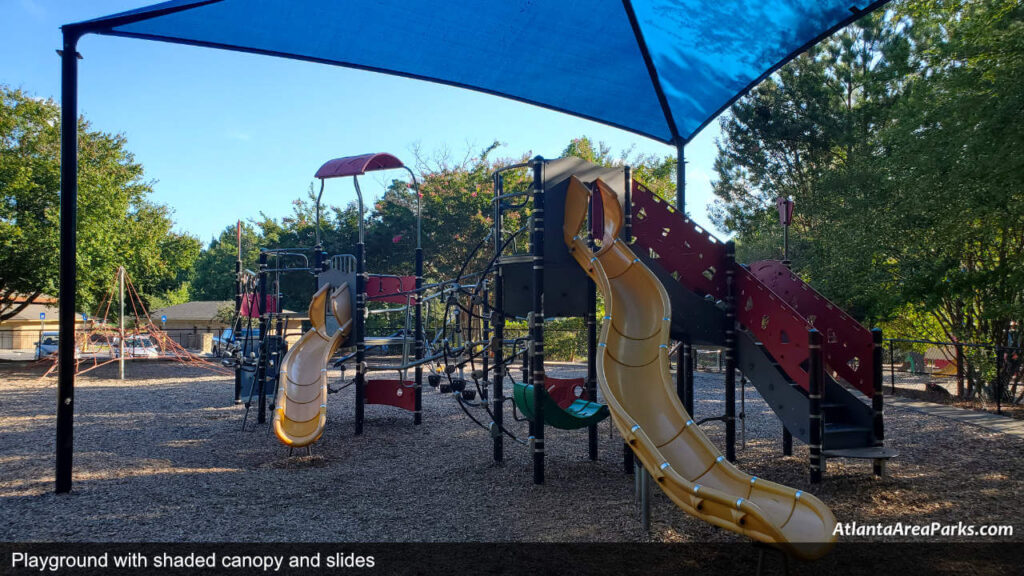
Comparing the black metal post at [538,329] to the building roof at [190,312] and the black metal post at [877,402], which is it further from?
the building roof at [190,312]

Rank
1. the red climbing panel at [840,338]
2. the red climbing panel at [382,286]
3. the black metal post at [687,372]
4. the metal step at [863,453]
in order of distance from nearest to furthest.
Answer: the metal step at [863,453], the red climbing panel at [840,338], the black metal post at [687,372], the red climbing panel at [382,286]

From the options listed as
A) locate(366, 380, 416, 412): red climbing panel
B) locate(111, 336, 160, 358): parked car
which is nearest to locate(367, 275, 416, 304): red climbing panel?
locate(366, 380, 416, 412): red climbing panel

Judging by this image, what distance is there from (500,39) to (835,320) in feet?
19.2

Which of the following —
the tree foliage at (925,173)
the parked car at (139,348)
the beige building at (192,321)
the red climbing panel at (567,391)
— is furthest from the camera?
the beige building at (192,321)

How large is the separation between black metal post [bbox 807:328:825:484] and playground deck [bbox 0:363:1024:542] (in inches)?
13.2

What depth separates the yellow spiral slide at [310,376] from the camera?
27.8 ft

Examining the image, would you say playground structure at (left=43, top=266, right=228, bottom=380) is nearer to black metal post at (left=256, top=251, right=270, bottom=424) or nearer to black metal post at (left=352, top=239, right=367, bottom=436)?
black metal post at (left=256, top=251, right=270, bottom=424)

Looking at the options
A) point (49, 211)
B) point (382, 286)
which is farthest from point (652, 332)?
point (49, 211)

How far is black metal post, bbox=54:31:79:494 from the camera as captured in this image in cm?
639

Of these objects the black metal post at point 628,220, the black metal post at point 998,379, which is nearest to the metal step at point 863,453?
the black metal post at point 628,220

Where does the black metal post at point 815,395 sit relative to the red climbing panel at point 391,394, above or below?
above

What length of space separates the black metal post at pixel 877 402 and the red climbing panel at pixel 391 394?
725 centimetres

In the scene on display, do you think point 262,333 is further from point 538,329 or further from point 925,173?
point 925,173

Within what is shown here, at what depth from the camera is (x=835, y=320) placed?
786cm
